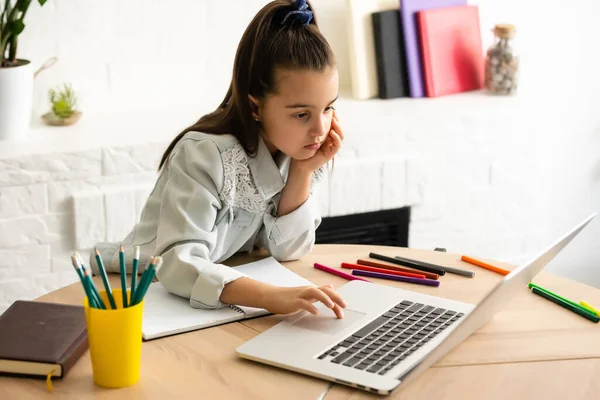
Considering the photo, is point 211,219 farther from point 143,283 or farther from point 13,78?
point 13,78

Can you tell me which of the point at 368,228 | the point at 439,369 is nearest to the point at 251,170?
the point at 439,369

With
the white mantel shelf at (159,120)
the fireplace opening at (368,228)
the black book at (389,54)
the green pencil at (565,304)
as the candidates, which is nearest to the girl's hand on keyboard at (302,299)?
the green pencil at (565,304)

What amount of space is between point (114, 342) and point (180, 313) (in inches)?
10.2

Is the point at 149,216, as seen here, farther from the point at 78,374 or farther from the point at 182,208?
the point at 78,374

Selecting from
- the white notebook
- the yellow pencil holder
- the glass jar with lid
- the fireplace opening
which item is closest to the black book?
the glass jar with lid

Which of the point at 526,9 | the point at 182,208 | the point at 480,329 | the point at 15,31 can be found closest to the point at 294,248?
the point at 182,208

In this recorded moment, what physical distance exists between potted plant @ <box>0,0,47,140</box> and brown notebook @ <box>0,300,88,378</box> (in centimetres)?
109

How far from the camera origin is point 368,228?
112 inches

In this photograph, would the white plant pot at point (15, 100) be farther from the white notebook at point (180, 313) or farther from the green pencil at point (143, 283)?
the green pencil at point (143, 283)

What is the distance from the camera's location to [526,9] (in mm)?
3135

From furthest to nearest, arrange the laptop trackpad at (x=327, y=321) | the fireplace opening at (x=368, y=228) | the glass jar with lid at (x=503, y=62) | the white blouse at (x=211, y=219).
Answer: the glass jar with lid at (x=503, y=62) → the fireplace opening at (x=368, y=228) → the white blouse at (x=211, y=219) → the laptop trackpad at (x=327, y=321)

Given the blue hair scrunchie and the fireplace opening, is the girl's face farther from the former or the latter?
the fireplace opening

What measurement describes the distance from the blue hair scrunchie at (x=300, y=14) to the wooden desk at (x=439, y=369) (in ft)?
1.67

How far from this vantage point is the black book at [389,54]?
2.84 meters
